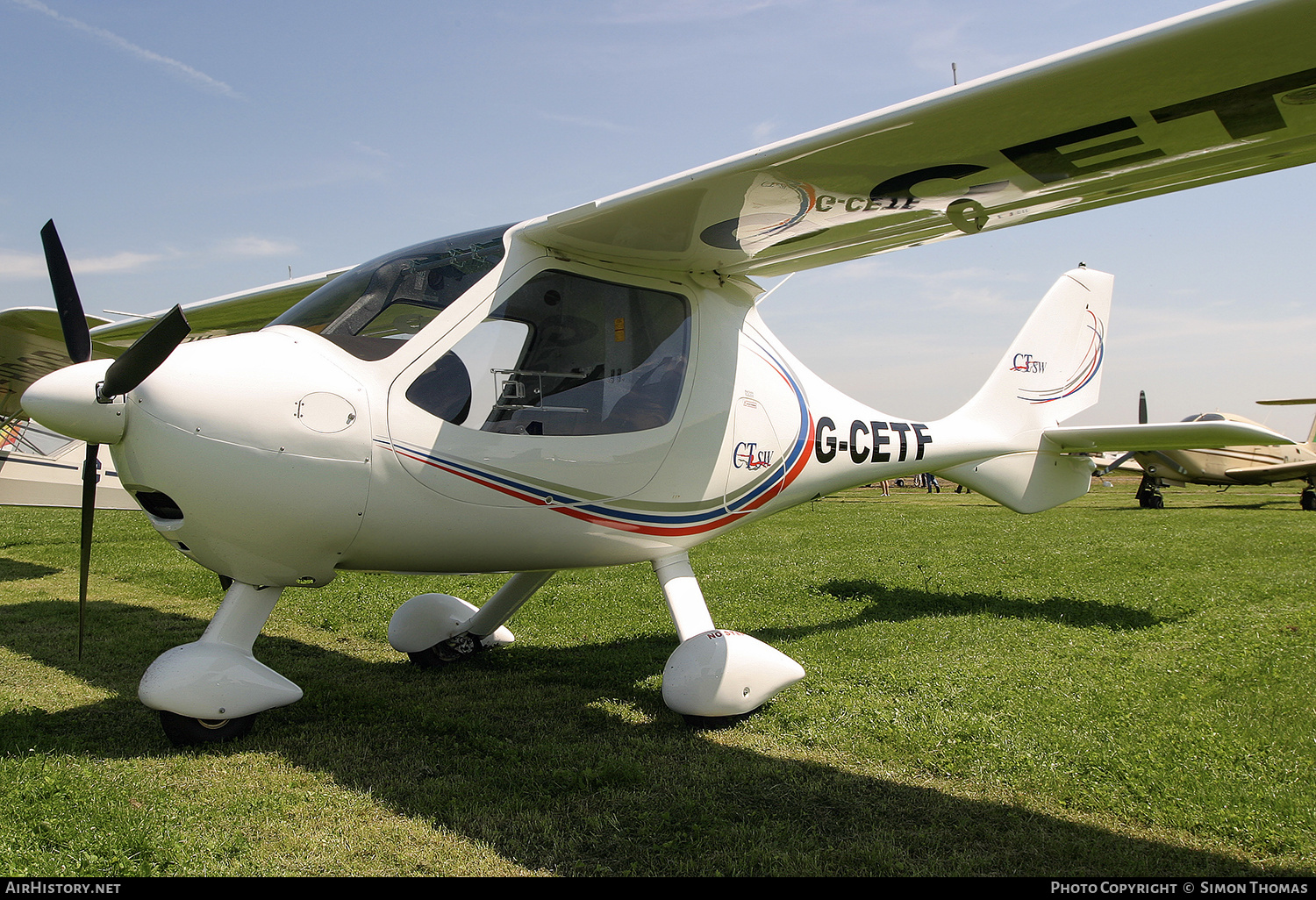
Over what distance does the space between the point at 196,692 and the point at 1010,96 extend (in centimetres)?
460

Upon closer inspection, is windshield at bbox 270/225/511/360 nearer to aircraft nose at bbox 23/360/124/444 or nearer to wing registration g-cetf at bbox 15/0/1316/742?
wing registration g-cetf at bbox 15/0/1316/742

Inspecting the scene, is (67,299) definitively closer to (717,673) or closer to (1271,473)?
(717,673)

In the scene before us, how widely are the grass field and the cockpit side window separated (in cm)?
179

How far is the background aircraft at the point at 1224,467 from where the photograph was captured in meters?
26.0

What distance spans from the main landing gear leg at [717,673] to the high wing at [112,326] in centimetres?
320

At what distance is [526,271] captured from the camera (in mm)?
4535

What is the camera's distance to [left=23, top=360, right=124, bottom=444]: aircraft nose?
11.8ft

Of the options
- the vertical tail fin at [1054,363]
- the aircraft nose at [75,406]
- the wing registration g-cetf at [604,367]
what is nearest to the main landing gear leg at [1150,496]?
the vertical tail fin at [1054,363]

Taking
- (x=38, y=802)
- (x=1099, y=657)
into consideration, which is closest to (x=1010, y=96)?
(x=1099, y=657)

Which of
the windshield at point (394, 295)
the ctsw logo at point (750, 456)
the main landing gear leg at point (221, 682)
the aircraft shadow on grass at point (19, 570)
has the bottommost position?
the aircraft shadow on grass at point (19, 570)

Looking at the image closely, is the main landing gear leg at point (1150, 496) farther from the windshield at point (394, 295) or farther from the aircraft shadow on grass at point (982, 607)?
the windshield at point (394, 295)

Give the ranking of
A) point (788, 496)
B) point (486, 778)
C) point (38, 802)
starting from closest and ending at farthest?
point (38, 802), point (486, 778), point (788, 496)

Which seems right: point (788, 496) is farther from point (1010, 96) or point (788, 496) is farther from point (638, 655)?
point (1010, 96)

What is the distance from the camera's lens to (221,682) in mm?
4055
